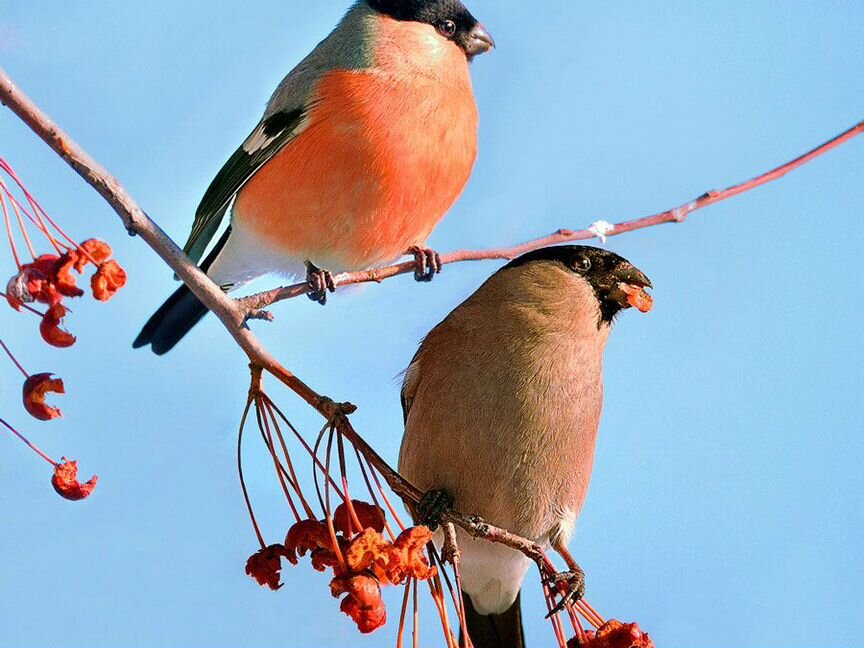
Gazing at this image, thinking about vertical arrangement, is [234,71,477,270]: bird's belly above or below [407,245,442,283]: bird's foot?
above

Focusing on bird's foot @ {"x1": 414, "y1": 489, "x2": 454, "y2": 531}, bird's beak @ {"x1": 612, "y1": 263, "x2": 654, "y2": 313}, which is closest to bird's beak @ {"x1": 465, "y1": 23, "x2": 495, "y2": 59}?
bird's beak @ {"x1": 612, "y1": 263, "x2": 654, "y2": 313}

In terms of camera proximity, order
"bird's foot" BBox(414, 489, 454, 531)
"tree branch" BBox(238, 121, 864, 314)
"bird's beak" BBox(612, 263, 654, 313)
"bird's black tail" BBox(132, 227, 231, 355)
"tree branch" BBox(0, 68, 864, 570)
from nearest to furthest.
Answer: "tree branch" BBox(0, 68, 864, 570), "tree branch" BBox(238, 121, 864, 314), "bird's foot" BBox(414, 489, 454, 531), "bird's beak" BBox(612, 263, 654, 313), "bird's black tail" BBox(132, 227, 231, 355)

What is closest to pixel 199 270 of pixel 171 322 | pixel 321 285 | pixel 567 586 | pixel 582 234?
pixel 582 234

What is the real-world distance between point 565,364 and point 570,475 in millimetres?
239

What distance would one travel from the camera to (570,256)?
2414 millimetres

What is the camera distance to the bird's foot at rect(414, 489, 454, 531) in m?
1.90

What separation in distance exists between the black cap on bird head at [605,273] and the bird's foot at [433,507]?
1.83 ft

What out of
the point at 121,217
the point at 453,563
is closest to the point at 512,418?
the point at 453,563

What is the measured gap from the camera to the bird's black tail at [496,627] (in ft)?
8.12

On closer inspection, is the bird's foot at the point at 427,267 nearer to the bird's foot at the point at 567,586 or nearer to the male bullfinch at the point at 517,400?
the male bullfinch at the point at 517,400

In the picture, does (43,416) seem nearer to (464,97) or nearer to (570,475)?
(570,475)

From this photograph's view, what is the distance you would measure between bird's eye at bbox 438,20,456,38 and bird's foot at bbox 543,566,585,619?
135cm

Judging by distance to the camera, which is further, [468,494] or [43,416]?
[468,494]

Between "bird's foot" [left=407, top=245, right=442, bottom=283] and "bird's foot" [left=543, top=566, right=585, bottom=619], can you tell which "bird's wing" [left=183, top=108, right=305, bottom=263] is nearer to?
"bird's foot" [left=407, top=245, right=442, bottom=283]
